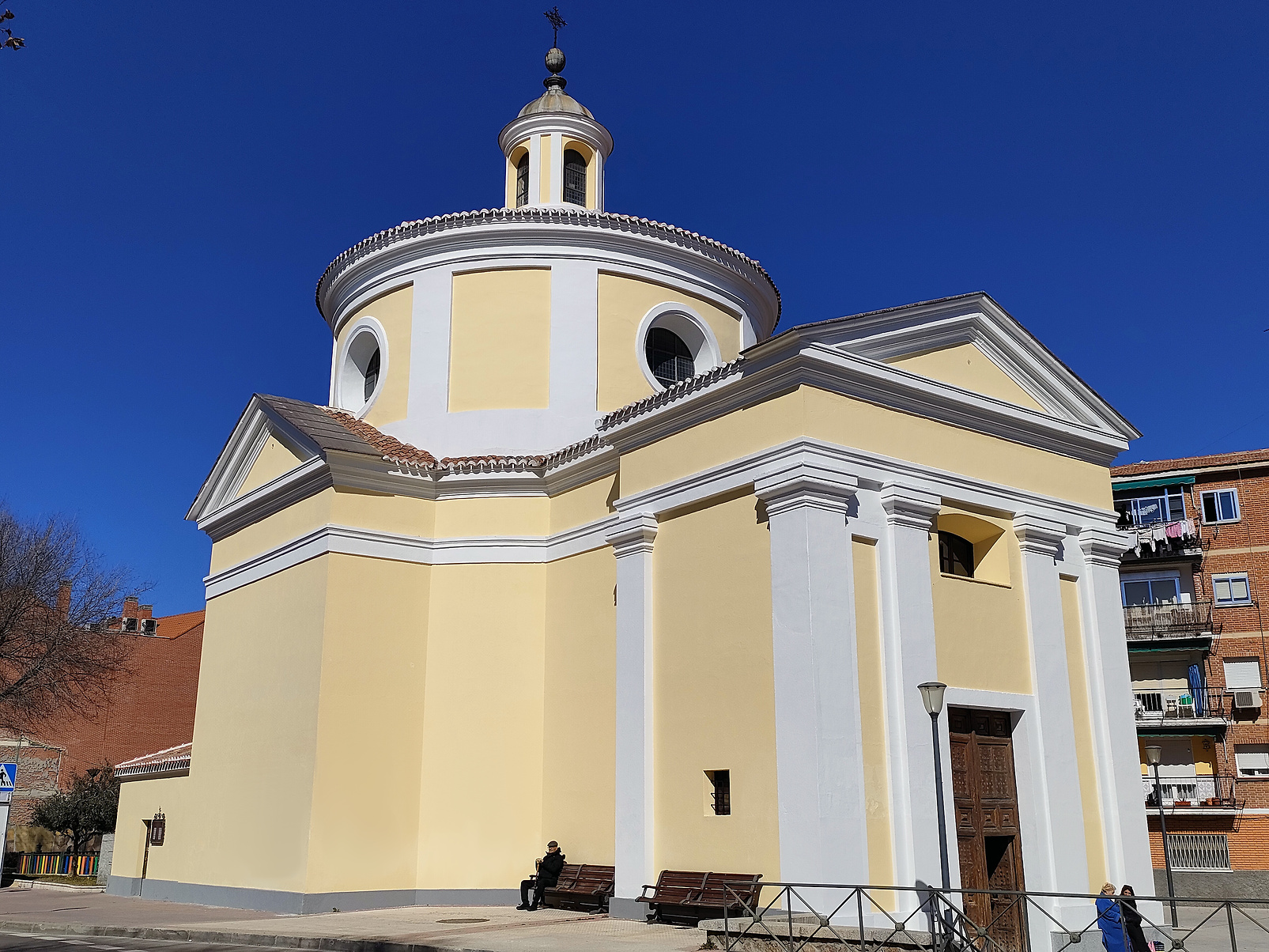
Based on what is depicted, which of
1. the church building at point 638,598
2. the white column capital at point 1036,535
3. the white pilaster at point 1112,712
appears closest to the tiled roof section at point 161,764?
the church building at point 638,598

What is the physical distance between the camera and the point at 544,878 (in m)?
15.0

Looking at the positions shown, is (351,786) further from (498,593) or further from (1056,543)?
(1056,543)

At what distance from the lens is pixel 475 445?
1847 cm

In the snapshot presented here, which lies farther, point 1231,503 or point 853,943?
point 1231,503

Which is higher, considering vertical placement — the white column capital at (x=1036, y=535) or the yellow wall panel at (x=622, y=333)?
the yellow wall panel at (x=622, y=333)

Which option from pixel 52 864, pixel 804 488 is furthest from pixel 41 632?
pixel 804 488

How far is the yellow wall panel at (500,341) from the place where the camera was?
18.7m

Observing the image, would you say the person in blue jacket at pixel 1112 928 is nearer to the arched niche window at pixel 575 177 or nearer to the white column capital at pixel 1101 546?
the white column capital at pixel 1101 546

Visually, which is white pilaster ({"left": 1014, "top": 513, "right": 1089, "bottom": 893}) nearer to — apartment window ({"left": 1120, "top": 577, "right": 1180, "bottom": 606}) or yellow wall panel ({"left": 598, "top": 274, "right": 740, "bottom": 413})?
yellow wall panel ({"left": 598, "top": 274, "right": 740, "bottom": 413})

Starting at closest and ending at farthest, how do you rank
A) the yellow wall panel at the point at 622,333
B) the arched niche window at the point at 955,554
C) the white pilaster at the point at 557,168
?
the arched niche window at the point at 955,554
the yellow wall panel at the point at 622,333
the white pilaster at the point at 557,168

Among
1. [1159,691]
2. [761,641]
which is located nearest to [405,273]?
[761,641]

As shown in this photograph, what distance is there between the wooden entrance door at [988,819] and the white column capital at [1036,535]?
225 centimetres

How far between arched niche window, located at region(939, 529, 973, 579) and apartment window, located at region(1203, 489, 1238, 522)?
64.1ft

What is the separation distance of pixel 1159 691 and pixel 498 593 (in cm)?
2124
